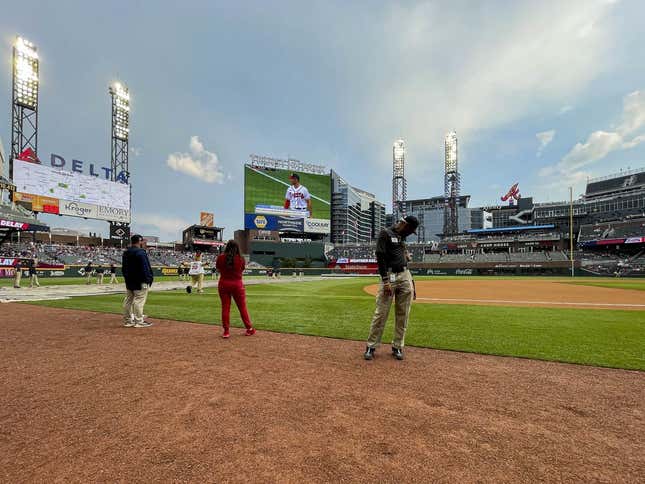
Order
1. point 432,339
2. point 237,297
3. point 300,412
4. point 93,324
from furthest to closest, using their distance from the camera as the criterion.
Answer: point 93,324
point 237,297
point 432,339
point 300,412

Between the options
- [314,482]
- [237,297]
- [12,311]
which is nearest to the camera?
[314,482]

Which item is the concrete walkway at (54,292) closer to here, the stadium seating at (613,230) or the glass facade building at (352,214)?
the stadium seating at (613,230)

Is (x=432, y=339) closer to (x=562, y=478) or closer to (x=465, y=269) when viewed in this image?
(x=562, y=478)

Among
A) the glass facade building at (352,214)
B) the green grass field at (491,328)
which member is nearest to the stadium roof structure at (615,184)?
the glass facade building at (352,214)

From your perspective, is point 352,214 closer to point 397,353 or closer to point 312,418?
point 397,353

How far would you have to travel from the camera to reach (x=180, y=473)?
6.23 ft

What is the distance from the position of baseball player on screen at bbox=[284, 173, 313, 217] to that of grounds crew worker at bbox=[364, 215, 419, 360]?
62.9 metres

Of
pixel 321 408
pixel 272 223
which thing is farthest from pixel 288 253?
pixel 321 408

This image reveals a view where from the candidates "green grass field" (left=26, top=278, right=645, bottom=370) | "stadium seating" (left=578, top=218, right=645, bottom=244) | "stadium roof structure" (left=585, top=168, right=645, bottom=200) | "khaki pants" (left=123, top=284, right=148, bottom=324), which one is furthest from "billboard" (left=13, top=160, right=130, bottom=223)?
"stadium roof structure" (left=585, top=168, right=645, bottom=200)

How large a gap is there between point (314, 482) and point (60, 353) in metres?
4.83

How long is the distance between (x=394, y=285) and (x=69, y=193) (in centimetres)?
4846

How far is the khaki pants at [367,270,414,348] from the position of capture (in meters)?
4.41

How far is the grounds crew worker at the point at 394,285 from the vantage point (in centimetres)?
441

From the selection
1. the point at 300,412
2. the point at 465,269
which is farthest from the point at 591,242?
the point at 300,412
